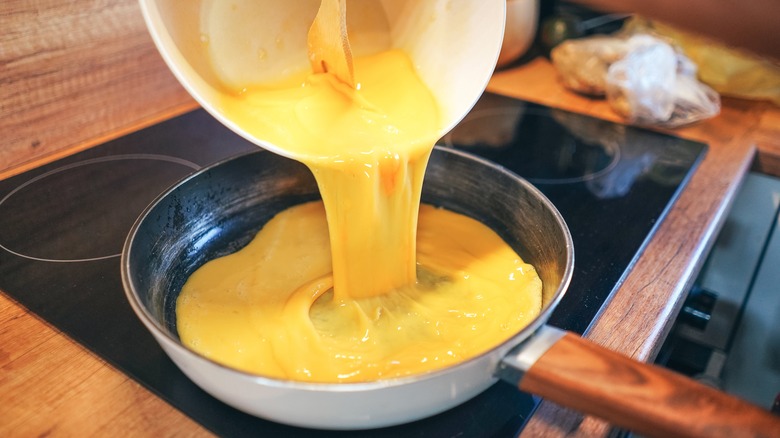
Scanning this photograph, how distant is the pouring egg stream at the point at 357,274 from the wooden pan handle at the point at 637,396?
0.57 ft

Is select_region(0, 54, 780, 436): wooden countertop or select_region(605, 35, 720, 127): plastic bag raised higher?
select_region(605, 35, 720, 127): plastic bag

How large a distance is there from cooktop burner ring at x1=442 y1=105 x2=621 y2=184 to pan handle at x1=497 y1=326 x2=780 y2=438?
22.8 inches

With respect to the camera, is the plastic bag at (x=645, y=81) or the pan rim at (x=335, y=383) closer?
the pan rim at (x=335, y=383)

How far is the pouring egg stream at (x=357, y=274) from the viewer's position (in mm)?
696

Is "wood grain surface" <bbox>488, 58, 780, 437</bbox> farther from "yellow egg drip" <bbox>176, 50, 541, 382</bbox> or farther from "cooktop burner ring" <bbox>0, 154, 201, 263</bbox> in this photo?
"cooktop burner ring" <bbox>0, 154, 201, 263</bbox>

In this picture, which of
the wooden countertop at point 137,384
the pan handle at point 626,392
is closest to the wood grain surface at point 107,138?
the wooden countertop at point 137,384

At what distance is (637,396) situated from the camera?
0.47 metres

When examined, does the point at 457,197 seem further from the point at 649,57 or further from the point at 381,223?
the point at 649,57

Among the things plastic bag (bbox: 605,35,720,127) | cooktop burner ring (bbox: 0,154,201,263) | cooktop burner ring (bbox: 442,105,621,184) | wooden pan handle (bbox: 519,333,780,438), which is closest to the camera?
wooden pan handle (bbox: 519,333,780,438)

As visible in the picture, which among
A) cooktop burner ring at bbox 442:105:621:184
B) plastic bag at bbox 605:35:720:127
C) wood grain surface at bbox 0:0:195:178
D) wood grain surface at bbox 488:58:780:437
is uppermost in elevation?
wood grain surface at bbox 0:0:195:178

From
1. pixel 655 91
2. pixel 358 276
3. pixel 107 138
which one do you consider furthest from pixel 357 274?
pixel 655 91

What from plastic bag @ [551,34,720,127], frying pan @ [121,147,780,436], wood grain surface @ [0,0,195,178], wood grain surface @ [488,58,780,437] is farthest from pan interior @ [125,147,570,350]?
plastic bag @ [551,34,720,127]

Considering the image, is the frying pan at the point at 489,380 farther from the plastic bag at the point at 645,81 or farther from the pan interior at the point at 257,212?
the plastic bag at the point at 645,81

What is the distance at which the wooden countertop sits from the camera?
0.59 m
